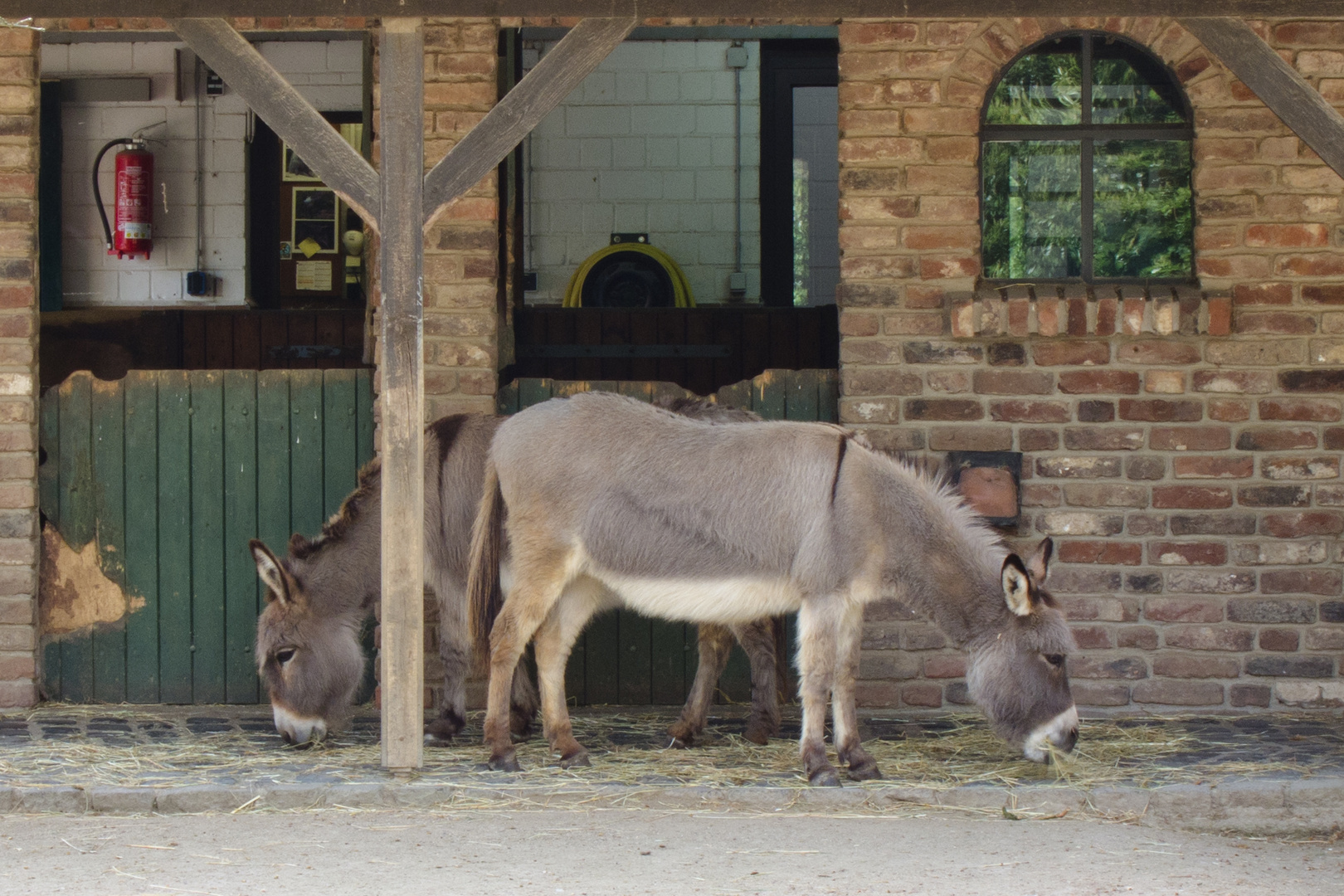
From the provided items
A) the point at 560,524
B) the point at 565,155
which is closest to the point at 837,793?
the point at 560,524

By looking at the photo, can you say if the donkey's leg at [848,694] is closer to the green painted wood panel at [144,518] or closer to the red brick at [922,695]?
the red brick at [922,695]

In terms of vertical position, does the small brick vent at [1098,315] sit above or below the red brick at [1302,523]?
above

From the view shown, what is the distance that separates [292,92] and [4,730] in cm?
301

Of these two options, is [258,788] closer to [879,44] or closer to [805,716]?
[805,716]

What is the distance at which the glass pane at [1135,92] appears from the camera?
6.29 m

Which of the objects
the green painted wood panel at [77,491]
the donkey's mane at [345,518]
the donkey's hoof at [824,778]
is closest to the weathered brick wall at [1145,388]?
the donkey's hoof at [824,778]

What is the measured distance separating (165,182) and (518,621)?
6962 mm

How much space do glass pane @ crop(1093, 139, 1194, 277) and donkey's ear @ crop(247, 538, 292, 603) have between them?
3.77 meters

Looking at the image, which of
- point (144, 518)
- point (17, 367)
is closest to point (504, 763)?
point (144, 518)

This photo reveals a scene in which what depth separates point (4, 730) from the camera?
589 cm

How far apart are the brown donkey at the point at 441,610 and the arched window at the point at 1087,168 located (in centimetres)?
158

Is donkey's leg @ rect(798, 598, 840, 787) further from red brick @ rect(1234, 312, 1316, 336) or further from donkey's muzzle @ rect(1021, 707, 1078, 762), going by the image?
red brick @ rect(1234, 312, 1316, 336)

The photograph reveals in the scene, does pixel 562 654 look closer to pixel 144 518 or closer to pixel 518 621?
pixel 518 621

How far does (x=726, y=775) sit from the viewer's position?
516 centimetres
